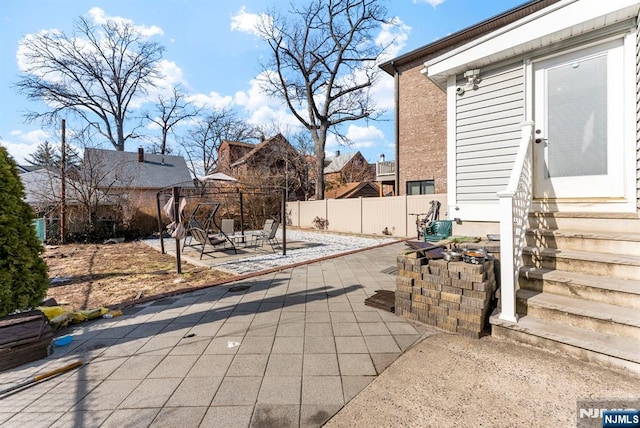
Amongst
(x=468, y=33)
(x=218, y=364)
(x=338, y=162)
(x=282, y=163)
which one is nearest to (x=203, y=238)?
(x=218, y=364)

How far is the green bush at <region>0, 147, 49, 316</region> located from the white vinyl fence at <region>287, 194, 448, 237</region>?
9961mm

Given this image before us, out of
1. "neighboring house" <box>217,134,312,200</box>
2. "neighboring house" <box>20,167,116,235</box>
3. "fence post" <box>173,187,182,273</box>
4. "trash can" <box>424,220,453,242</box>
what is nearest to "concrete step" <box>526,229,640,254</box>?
"trash can" <box>424,220,453,242</box>

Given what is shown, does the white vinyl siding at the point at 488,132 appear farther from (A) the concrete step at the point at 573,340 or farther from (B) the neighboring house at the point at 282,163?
(B) the neighboring house at the point at 282,163

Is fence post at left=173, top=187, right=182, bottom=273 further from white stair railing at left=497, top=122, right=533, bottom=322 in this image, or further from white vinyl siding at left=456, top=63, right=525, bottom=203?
white stair railing at left=497, top=122, right=533, bottom=322

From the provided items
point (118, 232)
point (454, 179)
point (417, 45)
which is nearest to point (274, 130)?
point (417, 45)

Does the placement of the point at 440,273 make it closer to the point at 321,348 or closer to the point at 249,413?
the point at 321,348

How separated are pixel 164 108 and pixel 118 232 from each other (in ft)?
58.6

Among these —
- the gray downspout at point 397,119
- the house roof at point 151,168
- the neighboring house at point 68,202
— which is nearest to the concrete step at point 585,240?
the gray downspout at point 397,119

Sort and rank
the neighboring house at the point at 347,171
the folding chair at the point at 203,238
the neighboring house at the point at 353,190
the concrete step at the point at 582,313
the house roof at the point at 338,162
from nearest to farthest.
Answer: the concrete step at the point at 582,313
the folding chair at the point at 203,238
the neighboring house at the point at 353,190
the neighboring house at the point at 347,171
the house roof at the point at 338,162

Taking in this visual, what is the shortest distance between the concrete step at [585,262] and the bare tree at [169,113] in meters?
28.8

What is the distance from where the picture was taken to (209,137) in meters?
27.4

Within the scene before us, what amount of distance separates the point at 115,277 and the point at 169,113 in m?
24.6

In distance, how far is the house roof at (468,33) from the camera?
1073cm

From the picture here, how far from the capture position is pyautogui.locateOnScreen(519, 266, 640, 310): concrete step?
2324mm
